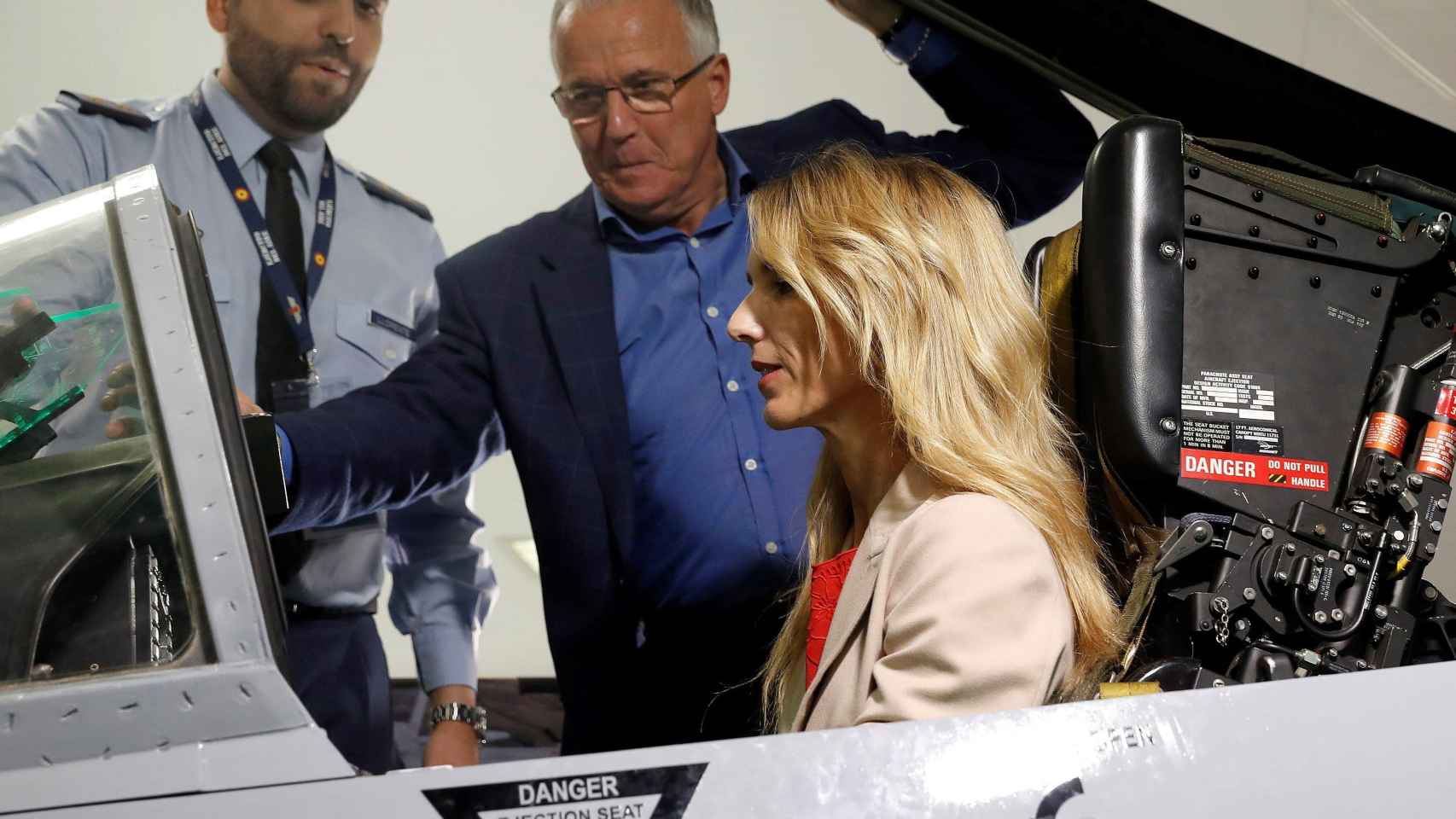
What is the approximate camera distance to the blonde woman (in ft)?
3.79

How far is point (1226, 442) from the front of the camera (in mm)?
1487

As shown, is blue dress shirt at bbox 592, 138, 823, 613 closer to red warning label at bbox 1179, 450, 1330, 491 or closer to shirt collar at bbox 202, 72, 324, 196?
shirt collar at bbox 202, 72, 324, 196

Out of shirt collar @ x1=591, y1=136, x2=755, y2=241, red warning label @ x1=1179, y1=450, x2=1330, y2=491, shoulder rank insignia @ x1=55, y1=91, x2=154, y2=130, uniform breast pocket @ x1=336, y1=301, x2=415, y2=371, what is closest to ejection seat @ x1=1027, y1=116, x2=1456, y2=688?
red warning label @ x1=1179, y1=450, x2=1330, y2=491

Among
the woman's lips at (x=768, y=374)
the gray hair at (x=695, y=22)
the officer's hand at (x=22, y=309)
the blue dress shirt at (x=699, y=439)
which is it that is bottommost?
the blue dress shirt at (x=699, y=439)

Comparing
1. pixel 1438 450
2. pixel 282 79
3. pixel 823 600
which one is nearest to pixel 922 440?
pixel 823 600

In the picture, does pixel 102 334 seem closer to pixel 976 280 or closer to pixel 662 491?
pixel 976 280

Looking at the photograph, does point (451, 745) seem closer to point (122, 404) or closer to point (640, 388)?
point (640, 388)

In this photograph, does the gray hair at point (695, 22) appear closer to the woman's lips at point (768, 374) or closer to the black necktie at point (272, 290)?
the black necktie at point (272, 290)

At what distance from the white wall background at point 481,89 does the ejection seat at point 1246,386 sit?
1.08 m

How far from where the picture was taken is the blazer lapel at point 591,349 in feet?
7.52

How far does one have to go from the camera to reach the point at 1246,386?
4.97 ft

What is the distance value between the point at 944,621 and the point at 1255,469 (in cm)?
59

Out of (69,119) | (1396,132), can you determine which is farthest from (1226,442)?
(69,119)

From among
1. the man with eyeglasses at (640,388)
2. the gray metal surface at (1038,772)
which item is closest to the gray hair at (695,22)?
the man with eyeglasses at (640,388)
